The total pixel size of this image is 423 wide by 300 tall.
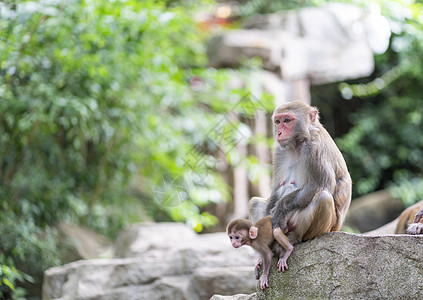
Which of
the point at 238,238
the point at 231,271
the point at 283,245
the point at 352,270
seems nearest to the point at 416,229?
the point at 352,270

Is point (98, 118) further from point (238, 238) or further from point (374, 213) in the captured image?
point (374, 213)

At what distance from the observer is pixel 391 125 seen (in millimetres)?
12570

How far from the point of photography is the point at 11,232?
6.18 metres

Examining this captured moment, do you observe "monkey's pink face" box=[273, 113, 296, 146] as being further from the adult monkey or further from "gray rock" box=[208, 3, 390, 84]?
"gray rock" box=[208, 3, 390, 84]

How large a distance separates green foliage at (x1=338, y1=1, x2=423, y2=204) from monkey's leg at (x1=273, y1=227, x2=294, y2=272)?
835 cm

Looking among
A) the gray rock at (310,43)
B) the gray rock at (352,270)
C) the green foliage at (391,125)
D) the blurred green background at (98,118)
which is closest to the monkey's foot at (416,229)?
the gray rock at (352,270)

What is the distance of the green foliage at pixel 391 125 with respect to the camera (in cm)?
1166

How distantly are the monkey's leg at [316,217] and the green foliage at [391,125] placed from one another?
27.2 ft

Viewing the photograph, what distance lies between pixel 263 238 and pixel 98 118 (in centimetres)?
364

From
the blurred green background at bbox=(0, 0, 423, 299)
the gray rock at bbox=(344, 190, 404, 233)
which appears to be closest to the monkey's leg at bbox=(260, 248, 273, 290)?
the blurred green background at bbox=(0, 0, 423, 299)

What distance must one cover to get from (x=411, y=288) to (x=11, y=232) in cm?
448

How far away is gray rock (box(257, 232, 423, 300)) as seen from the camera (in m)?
3.35

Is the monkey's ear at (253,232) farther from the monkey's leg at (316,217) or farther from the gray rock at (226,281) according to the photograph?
the gray rock at (226,281)

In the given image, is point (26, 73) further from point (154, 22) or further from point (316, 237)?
point (316, 237)
